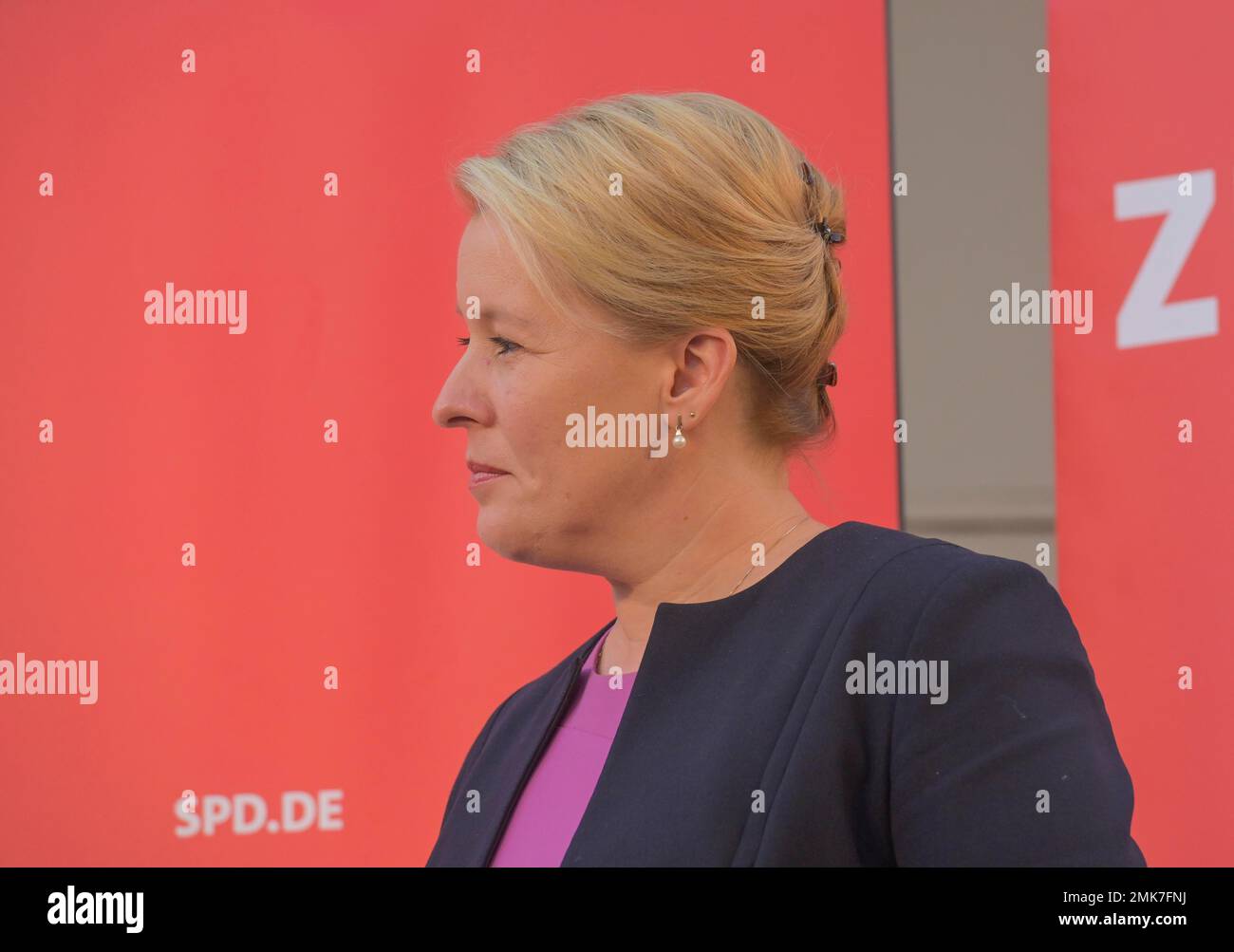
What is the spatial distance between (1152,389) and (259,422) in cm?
140

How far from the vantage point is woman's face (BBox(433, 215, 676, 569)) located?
1.16 m

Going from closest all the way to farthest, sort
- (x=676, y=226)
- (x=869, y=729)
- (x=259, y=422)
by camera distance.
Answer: (x=869, y=729)
(x=676, y=226)
(x=259, y=422)

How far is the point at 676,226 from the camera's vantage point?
3.69 feet

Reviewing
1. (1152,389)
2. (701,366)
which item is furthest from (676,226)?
(1152,389)

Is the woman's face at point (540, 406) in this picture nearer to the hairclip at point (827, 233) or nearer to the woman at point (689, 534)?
the woman at point (689, 534)

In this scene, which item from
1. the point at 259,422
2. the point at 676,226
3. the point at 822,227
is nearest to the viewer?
the point at 676,226

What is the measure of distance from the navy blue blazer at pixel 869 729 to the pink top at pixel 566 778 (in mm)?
65

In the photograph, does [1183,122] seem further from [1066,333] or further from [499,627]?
[499,627]

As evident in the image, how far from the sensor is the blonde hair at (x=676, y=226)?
3.68 ft

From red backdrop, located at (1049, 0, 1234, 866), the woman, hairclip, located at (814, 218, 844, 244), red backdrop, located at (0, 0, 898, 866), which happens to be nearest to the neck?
the woman

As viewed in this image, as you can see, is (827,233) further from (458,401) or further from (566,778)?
(566,778)

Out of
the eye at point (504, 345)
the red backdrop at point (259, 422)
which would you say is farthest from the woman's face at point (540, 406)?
the red backdrop at point (259, 422)
